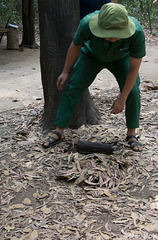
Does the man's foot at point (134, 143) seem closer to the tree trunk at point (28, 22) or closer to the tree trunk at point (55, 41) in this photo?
the tree trunk at point (55, 41)

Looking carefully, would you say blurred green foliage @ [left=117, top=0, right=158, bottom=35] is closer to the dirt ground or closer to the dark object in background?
the dirt ground

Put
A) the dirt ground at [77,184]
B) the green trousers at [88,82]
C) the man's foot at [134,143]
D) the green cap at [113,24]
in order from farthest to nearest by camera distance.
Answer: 1. the man's foot at [134,143]
2. the green trousers at [88,82]
3. the green cap at [113,24]
4. the dirt ground at [77,184]

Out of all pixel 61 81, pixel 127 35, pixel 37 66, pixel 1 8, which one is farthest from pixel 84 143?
pixel 1 8

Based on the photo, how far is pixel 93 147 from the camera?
2787 millimetres

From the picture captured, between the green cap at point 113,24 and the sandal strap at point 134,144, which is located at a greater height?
the green cap at point 113,24

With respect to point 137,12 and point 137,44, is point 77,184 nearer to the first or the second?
point 137,44

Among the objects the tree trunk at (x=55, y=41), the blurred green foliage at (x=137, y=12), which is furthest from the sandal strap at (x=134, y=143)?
the blurred green foliage at (x=137, y=12)

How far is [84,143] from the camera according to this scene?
9.21 feet

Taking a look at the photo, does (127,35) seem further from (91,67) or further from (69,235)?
(69,235)

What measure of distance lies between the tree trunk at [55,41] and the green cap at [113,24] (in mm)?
853

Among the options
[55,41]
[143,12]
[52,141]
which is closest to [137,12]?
[143,12]

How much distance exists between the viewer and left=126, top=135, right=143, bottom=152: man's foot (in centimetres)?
293

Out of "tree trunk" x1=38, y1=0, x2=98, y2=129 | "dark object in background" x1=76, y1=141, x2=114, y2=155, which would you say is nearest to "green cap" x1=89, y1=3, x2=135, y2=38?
"tree trunk" x1=38, y1=0, x2=98, y2=129

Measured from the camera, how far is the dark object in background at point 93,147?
2.79 meters
